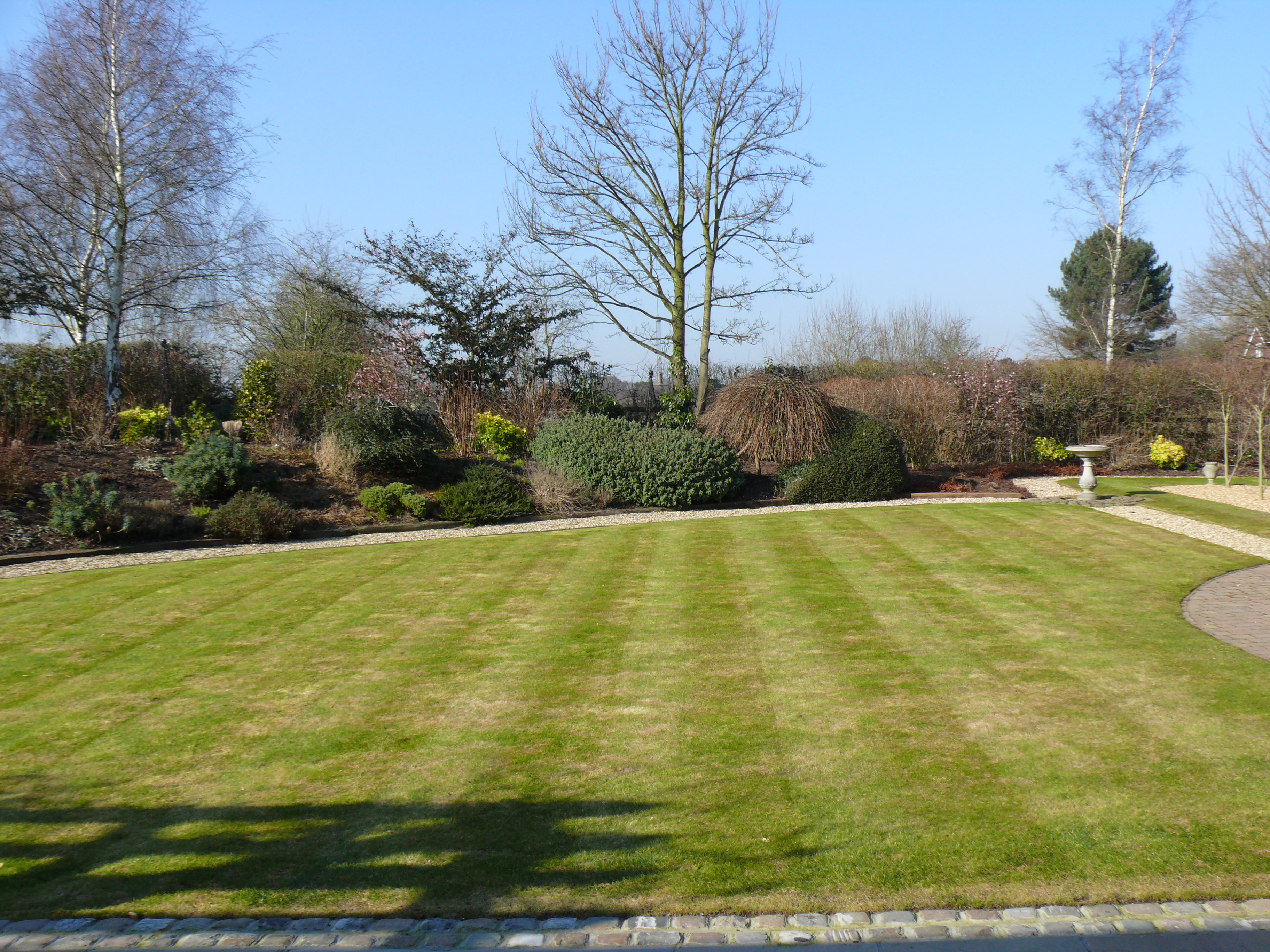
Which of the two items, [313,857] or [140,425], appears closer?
[313,857]

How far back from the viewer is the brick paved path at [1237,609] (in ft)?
20.7

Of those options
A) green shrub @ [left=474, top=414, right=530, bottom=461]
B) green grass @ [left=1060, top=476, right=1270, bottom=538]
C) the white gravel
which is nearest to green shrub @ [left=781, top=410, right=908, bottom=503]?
the white gravel

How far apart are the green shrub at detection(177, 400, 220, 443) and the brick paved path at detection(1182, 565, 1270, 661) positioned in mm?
13652

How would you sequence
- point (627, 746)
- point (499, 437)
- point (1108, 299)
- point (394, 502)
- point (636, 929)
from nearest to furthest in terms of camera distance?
point (636, 929) < point (627, 746) < point (394, 502) < point (499, 437) < point (1108, 299)

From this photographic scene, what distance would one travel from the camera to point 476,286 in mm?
20922

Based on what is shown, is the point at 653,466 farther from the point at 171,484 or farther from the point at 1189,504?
the point at 1189,504

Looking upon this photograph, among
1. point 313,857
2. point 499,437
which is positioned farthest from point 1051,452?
point 313,857

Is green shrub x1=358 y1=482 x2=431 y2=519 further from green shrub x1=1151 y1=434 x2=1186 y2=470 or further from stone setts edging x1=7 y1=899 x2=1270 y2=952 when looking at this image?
green shrub x1=1151 y1=434 x2=1186 y2=470

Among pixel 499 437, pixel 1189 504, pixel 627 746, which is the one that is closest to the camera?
pixel 627 746

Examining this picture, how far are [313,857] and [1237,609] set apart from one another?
7.42m

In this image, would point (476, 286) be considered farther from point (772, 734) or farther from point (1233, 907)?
point (1233, 907)

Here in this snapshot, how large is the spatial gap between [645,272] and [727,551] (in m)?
11.7

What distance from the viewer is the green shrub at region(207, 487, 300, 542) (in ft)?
36.7

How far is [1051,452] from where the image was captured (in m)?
19.3
